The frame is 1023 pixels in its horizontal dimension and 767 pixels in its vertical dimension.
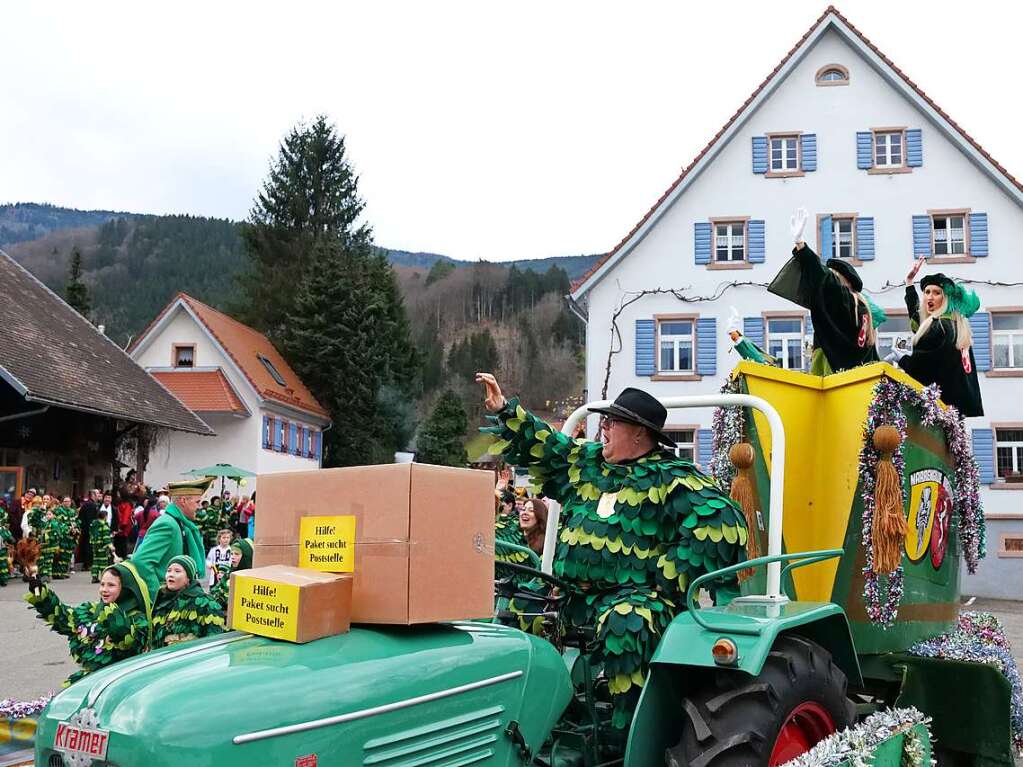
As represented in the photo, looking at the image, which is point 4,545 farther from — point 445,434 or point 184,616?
point 445,434

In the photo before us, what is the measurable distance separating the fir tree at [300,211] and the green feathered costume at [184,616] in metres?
47.4

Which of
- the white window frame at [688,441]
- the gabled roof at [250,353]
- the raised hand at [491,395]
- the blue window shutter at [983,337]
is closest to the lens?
the raised hand at [491,395]

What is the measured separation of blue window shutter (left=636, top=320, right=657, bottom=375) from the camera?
24984 millimetres

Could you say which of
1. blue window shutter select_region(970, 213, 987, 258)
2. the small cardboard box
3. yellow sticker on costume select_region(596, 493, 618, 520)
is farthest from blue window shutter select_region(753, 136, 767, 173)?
the small cardboard box

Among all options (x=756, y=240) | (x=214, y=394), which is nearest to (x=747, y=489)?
(x=756, y=240)

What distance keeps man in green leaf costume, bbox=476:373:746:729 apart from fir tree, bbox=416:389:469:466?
49389 millimetres

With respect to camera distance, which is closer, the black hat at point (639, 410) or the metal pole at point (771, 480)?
the metal pole at point (771, 480)

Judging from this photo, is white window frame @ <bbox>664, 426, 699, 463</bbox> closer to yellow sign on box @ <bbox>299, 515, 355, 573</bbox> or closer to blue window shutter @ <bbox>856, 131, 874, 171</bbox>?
blue window shutter @ <bbox>856, 131, 874, 171</bbox>

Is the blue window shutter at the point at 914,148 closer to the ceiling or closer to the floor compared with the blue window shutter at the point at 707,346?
closer to the ceiling

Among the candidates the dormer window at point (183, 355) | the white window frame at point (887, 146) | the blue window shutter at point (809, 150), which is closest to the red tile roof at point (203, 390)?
the dormer window at point (183, 355)

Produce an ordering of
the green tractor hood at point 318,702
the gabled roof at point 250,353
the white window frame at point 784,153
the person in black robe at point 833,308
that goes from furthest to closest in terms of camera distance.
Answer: the gabled roof at point 250,353
the white window frame at point 784,153
the person in black robe at point 833,308
the green tractor hood at point 318,702

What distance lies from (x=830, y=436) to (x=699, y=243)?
19994mm

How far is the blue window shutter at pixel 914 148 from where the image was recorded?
24500 mm

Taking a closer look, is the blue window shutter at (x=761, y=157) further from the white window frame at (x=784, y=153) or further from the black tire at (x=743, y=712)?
the black tire at (x=743, y=712)
